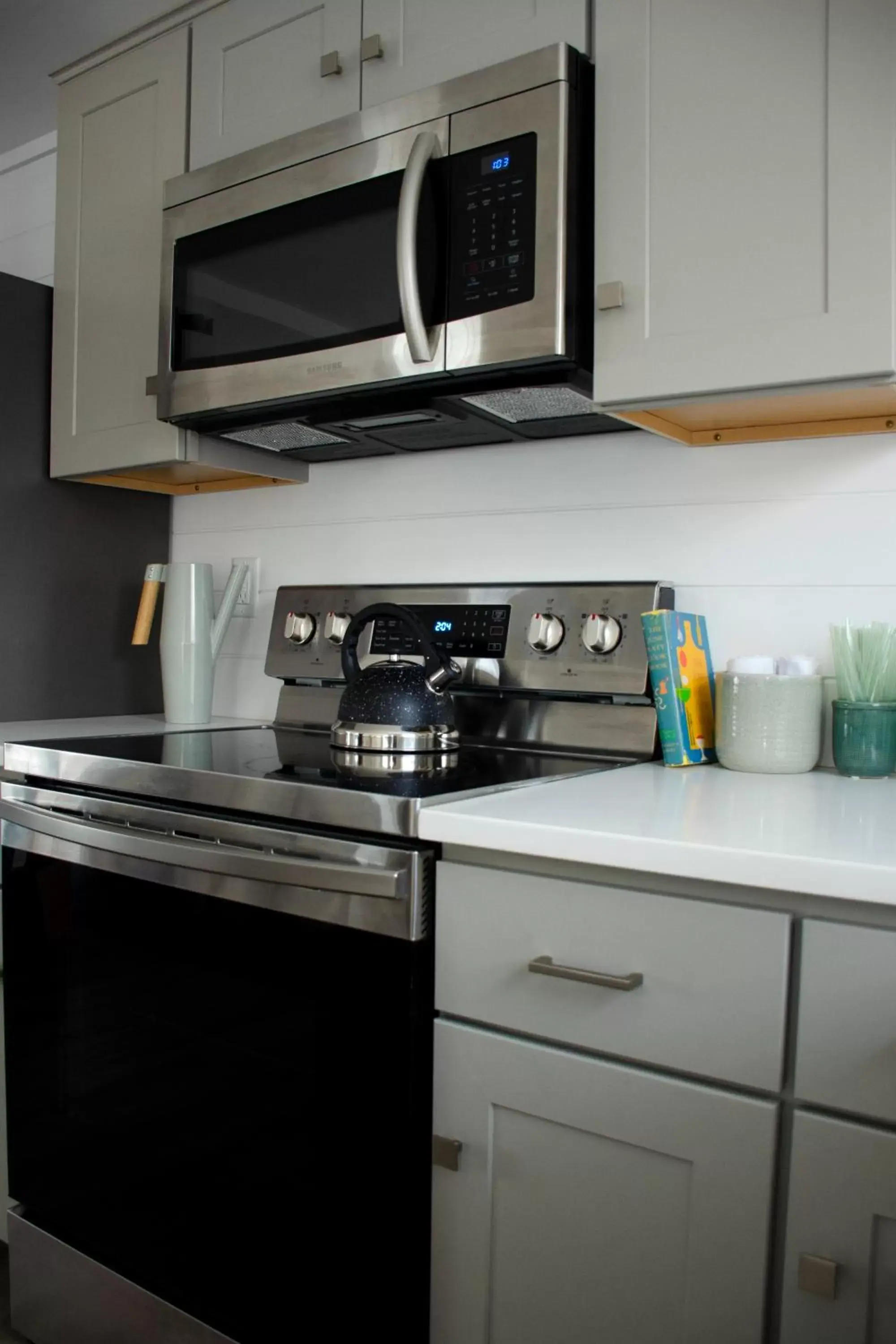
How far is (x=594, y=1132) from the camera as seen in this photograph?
1.04 metres

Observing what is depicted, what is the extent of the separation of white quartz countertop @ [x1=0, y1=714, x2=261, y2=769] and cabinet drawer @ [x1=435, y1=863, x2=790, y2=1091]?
2.91 feet

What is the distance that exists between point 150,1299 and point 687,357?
1414 mm

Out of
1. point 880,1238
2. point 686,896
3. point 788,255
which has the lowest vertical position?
point 880,1238

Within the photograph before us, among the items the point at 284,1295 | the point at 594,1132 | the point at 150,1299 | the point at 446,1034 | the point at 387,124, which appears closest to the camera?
the point at 594,1132

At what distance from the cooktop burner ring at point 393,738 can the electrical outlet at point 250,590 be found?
0.82 m

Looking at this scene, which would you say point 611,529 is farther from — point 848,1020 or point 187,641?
point 848,1020

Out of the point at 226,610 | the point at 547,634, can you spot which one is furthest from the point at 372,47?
the point at 226,610

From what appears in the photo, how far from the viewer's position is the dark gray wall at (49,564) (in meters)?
2.05

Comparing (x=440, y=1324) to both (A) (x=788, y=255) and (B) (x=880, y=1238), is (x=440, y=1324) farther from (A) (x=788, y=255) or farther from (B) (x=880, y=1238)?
(A) (x=788, y=255)

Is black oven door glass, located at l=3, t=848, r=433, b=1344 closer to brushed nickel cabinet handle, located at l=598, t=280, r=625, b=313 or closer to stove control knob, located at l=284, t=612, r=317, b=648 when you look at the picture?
stove control knob, located at l=284, t=612, r=317, b=648

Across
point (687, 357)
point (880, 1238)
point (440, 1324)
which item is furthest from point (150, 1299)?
point (687, 357)

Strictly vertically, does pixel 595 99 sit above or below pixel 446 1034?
above

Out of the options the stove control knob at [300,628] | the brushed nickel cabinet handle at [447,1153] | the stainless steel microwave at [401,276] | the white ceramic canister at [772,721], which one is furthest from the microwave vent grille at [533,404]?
the brushed nickel cabinet handle at [447,1153]

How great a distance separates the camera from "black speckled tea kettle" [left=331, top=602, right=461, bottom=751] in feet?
4.81
